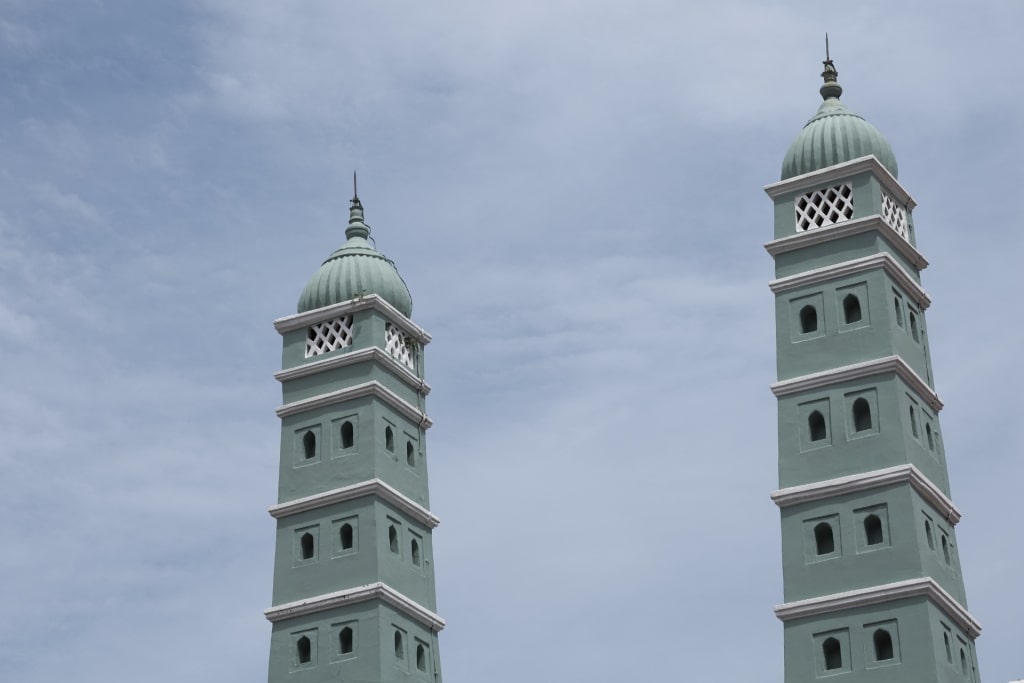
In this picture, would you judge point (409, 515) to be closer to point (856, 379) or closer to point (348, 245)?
point (348, 245)

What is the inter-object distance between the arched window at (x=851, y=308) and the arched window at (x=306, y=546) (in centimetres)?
1706

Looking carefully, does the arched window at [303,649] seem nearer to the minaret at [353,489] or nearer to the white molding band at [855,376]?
the minaret at [353,489]

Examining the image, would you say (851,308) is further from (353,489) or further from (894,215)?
(353,489)

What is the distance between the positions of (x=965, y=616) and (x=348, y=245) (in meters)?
23.4

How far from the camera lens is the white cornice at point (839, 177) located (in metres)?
61.2

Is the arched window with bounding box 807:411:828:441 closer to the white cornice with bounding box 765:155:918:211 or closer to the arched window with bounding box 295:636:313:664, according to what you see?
the white cornice with bounding box 765:155:918:211

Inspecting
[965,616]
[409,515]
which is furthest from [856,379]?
[409,515]

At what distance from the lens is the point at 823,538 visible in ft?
189

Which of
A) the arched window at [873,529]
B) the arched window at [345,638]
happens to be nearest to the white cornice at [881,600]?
the arched window at [873,529]

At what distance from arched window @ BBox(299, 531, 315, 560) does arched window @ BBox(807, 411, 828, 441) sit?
15.4 meters

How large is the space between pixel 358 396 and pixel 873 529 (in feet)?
54.5

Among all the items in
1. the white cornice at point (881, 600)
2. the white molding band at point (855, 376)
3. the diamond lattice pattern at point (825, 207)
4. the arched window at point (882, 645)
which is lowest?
the arched window at point (882, 645)

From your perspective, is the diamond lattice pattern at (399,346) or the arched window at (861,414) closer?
the arched window at (861,414)

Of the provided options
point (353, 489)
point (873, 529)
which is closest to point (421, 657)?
point (353, 489)
